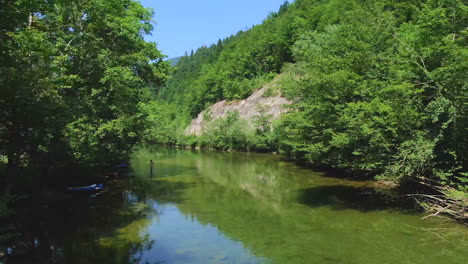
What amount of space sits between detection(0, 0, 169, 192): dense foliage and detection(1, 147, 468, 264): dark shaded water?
3.40m

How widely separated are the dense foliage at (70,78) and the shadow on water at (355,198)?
45.8 ft

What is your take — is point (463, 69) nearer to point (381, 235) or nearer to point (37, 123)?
point (381, 235)

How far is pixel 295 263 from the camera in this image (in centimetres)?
1152

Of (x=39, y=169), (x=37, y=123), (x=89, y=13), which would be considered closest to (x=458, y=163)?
(x=37, y=123)

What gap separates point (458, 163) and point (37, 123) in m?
18.9

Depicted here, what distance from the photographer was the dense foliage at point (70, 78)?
1152cm

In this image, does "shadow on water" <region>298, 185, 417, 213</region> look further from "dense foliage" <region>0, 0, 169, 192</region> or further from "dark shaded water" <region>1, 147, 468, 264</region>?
"dense foliage" <region>0, 0, 169, 192</region>

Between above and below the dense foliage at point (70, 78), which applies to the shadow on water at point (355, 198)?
below

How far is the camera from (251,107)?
7069 centimetres

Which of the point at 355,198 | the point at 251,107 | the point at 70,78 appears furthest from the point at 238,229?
the point at 251,107

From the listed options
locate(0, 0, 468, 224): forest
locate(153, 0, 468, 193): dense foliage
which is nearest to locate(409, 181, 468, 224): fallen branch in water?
locate(0, 0, 468, 224): forest

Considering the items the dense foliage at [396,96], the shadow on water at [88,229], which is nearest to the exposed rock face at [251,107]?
the dense foliage at [396,96]

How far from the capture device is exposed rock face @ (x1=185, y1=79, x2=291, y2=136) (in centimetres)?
6172

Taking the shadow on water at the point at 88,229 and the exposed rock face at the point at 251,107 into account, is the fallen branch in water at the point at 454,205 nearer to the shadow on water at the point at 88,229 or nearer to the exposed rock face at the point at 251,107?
the shadow on water at the point at 88,229
